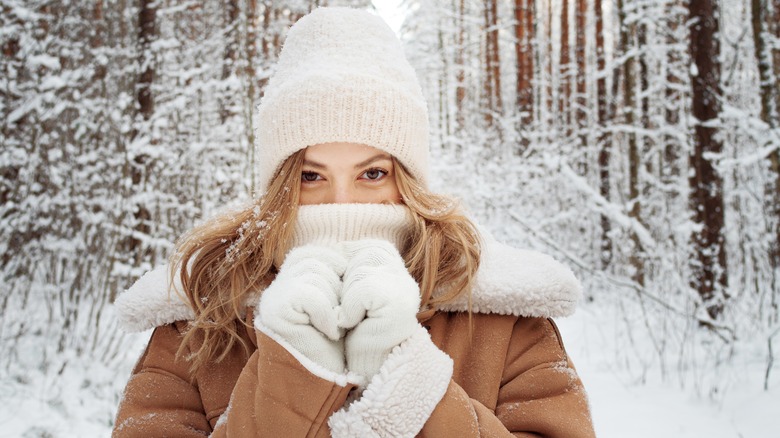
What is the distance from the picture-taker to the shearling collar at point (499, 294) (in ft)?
4.92

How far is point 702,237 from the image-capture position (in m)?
6.55

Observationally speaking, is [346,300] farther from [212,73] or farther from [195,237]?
[212,73]

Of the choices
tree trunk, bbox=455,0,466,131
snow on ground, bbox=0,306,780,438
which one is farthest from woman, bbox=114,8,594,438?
tree trunk, bbox=455,0,466,131

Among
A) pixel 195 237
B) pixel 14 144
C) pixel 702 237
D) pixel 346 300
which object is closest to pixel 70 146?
pixel 14 144

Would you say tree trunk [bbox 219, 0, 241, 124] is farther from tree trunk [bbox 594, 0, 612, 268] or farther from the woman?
the woman

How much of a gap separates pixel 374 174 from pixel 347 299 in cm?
64

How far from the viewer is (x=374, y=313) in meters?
1.16

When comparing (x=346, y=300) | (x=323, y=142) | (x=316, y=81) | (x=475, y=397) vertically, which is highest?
(x=316, y=81)

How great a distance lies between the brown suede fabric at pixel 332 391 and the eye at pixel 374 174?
18.7 inches

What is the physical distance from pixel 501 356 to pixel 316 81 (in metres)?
0.98

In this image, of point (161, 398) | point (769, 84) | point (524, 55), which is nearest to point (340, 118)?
point (161, 398)

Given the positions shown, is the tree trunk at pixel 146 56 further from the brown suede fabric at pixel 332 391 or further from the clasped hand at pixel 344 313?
the clasped hand at pixel 344 313

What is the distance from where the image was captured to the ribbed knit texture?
1578mm

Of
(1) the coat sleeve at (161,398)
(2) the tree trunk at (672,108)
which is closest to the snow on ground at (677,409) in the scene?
(1) the coat sleeve at (161,398)
